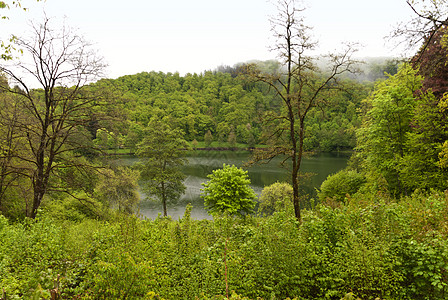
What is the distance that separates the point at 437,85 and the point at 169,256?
14704 millimetres

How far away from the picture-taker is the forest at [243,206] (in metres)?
3.27

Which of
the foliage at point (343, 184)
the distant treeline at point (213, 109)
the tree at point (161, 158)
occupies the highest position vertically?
the distant treeline at point (213, 109)

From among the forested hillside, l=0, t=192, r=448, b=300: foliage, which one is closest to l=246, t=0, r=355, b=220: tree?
l=0, t=192, r=448, b=300: foliage

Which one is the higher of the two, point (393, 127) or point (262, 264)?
point (393, 127)

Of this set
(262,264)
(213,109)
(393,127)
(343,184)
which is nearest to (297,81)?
(262,264)

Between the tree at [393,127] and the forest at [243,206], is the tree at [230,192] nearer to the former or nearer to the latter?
the forest at [243,206]

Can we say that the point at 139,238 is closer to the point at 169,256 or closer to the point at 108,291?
the point at 169,256

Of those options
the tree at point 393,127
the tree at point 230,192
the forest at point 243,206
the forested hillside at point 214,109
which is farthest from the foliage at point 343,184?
the forested hillside at point 214,109

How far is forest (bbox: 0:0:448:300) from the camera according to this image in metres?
3.27

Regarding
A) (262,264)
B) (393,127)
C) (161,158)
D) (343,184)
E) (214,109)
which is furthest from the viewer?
(214,109)

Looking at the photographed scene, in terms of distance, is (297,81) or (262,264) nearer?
(262,264)

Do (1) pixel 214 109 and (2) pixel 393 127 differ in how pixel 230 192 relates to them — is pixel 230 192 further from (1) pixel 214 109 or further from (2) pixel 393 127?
(1) pixel 214 109

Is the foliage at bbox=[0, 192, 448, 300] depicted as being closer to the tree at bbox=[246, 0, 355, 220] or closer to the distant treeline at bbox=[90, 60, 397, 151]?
the tree at bbox=[246, 0, 355, 220]

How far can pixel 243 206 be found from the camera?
1644cm
